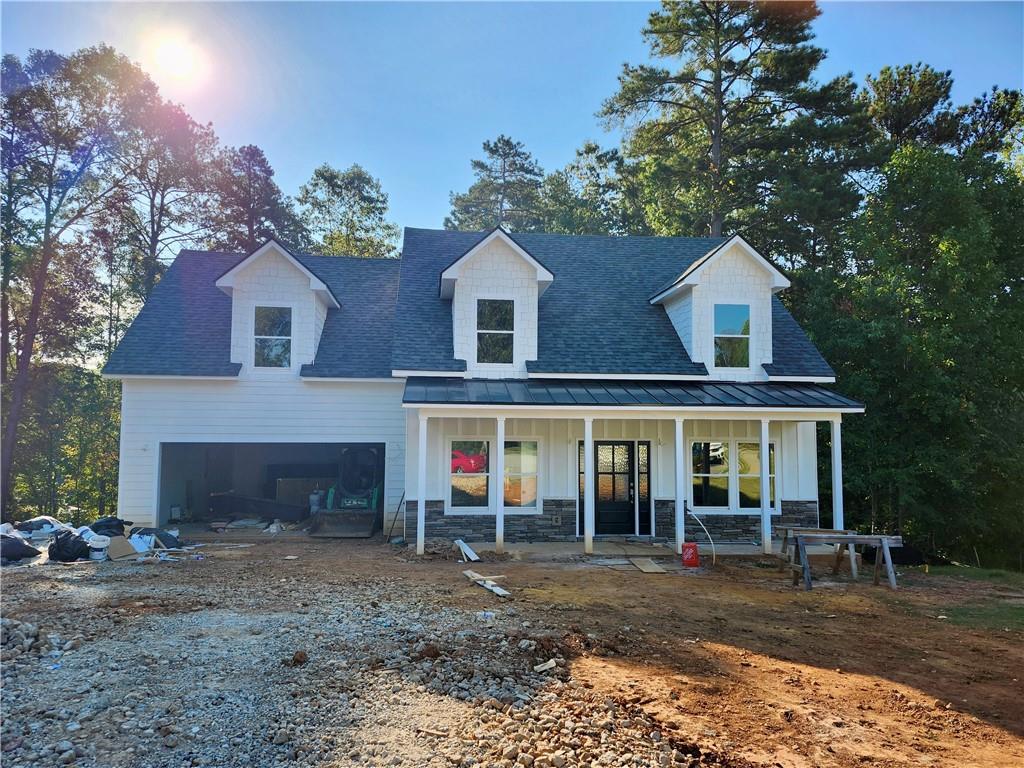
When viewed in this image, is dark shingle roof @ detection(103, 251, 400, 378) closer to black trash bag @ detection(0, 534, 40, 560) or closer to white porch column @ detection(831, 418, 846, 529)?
black trash bag @ detection(0, 534, 40, 560)

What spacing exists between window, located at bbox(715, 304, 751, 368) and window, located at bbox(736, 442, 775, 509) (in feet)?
6.30

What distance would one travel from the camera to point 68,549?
1024 cm

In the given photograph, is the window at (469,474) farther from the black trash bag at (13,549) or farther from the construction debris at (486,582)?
the black trash bag at (13,549)

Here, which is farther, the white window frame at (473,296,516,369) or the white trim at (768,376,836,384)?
the white trim at (768,376,836,384)

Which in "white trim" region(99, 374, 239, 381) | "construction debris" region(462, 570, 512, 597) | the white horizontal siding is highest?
"white trim" region(99, 374, 239, 381)

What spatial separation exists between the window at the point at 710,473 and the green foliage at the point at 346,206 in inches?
996

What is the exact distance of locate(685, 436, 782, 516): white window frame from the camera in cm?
1303

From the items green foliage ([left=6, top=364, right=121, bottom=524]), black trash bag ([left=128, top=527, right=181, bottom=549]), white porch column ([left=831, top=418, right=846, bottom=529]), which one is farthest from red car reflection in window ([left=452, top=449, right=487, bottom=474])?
green foliage ([left=6, top=364, right=121, bottom=524])

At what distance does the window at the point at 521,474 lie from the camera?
42.5 feet

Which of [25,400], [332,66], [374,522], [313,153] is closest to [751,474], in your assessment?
[374,522]

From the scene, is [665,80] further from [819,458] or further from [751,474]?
[751,474]

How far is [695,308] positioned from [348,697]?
11.4 m

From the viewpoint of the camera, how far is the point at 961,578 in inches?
418

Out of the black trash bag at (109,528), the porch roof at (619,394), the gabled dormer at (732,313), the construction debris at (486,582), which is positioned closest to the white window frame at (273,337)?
the porch roof at (619,394)
